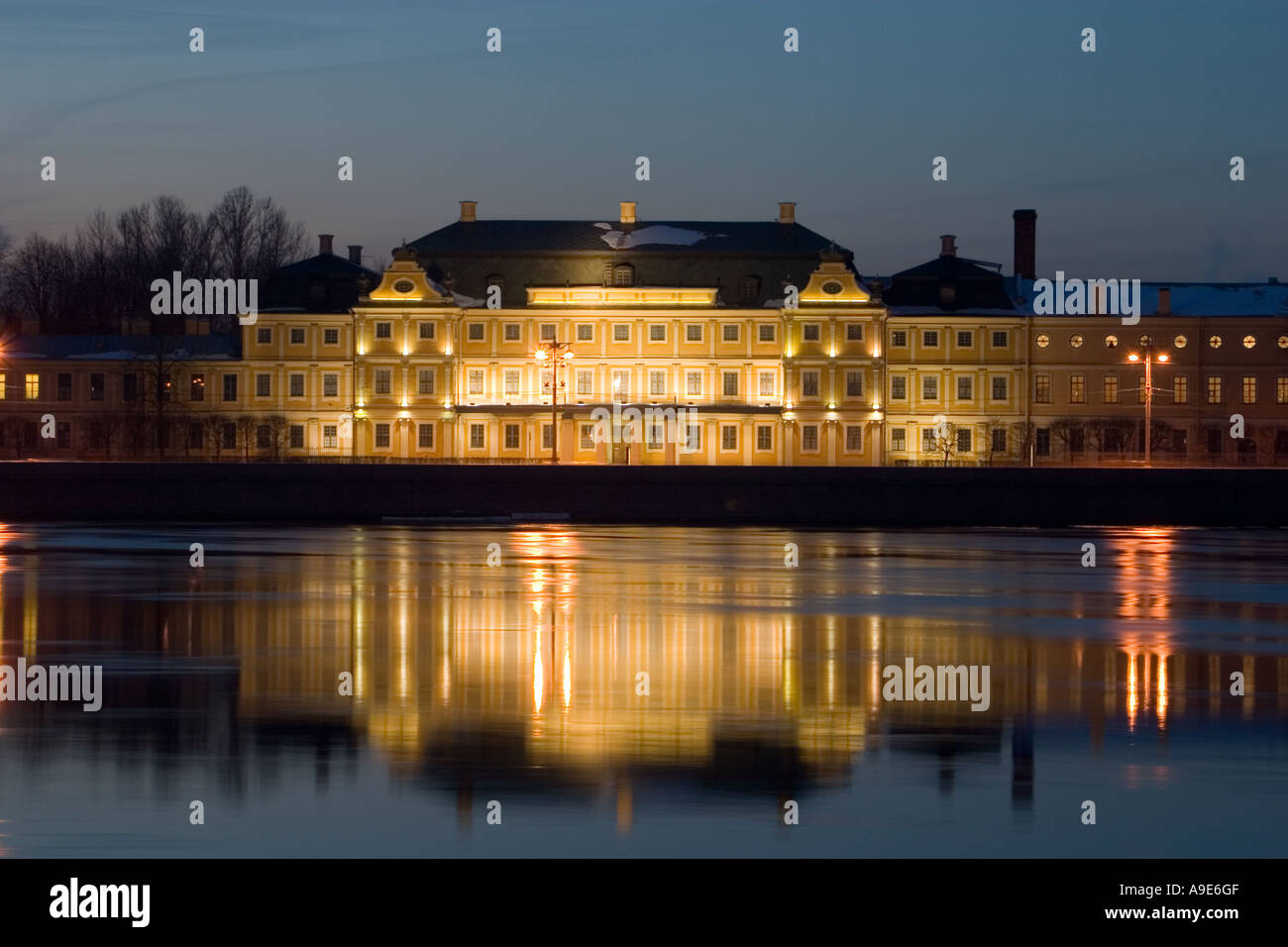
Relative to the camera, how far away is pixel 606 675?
750 inches

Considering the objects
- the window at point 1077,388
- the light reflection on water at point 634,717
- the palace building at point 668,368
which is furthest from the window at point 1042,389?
the light reflection on water at point 634,717

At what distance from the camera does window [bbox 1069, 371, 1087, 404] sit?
101 metres

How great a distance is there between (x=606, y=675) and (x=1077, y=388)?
85822mm

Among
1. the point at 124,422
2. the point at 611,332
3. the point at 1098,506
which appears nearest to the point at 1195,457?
the point at 611,332

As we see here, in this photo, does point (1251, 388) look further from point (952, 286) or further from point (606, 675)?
point (606, 675)

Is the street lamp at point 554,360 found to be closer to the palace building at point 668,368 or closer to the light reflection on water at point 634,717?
the palace building at point 668,368

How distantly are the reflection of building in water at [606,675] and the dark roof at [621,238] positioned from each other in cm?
7232

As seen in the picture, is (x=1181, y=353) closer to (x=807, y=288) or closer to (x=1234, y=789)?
(x=807, y=288)

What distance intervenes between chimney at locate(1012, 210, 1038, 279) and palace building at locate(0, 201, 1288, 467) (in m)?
8.19

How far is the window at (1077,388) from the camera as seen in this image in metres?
101

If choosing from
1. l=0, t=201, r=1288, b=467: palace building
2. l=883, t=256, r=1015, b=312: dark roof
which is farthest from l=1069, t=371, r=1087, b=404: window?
l=883, t=256, r=1015, b=312: dark roof

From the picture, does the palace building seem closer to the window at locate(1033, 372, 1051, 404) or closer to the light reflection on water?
the window at locate(1033, 372, 1051, 404)

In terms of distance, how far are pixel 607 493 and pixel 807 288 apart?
46349mm

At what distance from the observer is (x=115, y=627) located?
23.0 metres
